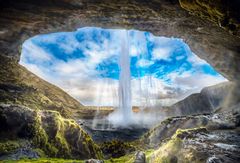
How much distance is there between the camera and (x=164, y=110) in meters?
112

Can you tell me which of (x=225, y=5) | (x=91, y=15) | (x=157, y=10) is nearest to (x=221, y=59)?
(x=157, y=10)

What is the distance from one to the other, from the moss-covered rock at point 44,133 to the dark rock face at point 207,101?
3310 centimetres

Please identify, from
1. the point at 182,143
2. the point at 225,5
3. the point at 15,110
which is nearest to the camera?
the point at 225,5

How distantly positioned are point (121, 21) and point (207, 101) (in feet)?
182

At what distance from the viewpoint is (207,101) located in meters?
77.1

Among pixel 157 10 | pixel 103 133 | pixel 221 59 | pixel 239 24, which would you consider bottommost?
pixel 103 133

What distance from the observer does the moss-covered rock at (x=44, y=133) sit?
25.0 metres

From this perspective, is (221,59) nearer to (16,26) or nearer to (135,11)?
(135,11)

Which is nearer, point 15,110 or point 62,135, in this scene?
point 15,110

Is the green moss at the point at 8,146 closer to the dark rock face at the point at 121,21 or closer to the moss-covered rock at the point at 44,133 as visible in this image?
the moss-covered rock at the point at 44,133

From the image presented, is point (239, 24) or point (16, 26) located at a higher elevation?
point (16, 26)

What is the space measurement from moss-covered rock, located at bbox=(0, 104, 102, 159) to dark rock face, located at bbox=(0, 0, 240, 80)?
39.8 feet

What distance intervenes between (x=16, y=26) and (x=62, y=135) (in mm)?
17259

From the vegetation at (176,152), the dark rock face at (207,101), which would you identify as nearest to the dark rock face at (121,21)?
the vegetation at (176,152)
